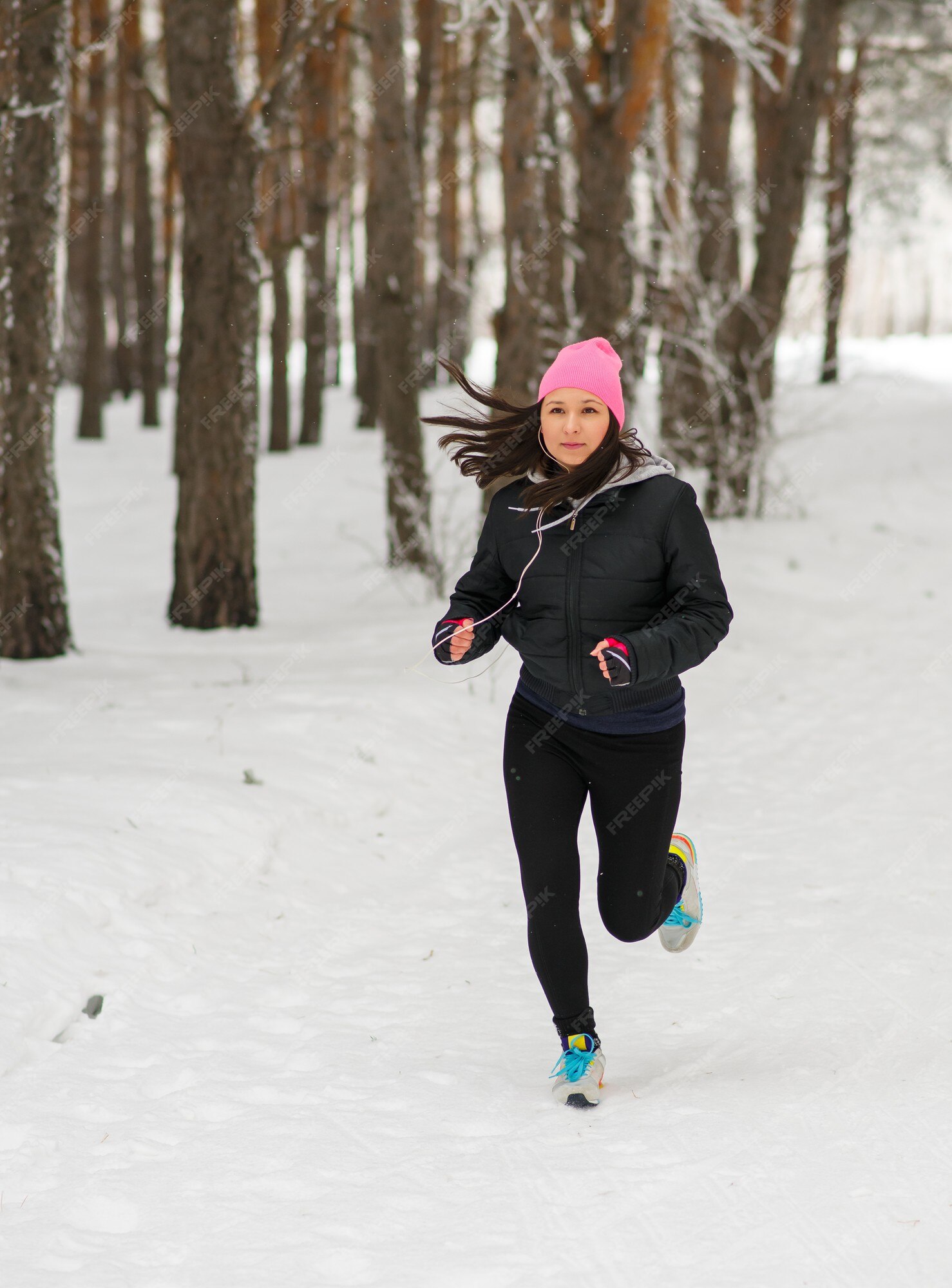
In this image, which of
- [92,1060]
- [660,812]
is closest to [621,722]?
[660,812]

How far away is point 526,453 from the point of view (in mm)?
3568

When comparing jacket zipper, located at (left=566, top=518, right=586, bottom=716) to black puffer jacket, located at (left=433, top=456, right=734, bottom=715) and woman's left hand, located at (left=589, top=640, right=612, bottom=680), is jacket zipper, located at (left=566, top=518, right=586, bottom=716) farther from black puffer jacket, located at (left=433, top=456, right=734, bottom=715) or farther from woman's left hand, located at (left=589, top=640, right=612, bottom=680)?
woman's left hand, located at (left=589, top=640, right=612, bottom=680)

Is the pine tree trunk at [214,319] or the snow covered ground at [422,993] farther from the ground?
the pine tree trunk at [214,319]

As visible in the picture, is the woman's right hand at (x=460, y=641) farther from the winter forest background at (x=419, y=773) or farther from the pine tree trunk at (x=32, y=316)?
the pine tree trunk at (x=32, y=316)

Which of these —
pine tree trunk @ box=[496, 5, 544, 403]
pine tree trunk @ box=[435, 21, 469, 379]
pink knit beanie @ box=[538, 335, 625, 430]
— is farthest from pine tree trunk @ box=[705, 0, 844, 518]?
pink knit beanie @ box=[538, 335, 625, 430]

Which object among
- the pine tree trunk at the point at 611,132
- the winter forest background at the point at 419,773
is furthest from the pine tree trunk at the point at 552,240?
the pine tree trunk at the point at 611,132

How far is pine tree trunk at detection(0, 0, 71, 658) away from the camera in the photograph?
7672 mm

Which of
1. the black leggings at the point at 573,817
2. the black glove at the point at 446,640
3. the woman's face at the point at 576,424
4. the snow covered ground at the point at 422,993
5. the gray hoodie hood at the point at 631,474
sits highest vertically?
the woman's face at the point at 576,424

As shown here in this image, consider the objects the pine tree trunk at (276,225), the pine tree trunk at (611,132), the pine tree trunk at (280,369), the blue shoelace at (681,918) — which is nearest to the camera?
the blue shoelace at (681,918)

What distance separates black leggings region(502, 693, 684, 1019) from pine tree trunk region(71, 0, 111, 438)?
58.3 feet

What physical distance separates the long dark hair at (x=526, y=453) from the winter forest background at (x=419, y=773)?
1.63 meters

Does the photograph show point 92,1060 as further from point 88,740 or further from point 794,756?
point 794,756

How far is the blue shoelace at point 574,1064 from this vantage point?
344 centimetres

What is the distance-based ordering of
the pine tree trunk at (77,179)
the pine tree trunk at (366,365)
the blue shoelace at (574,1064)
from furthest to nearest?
the pine tree trunk at (366,365), the pine tree trunk at (77,179), the blue shoelace at (574,1064)
